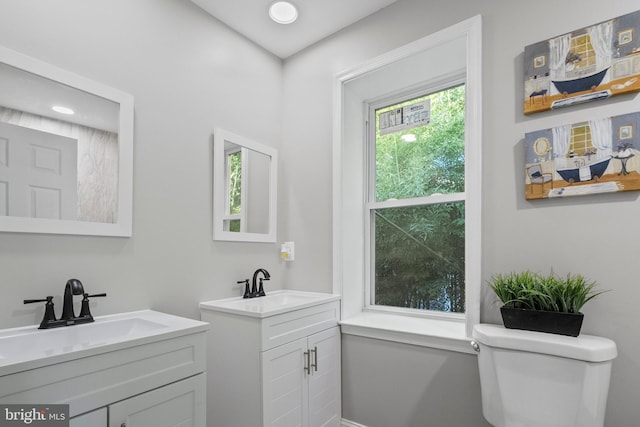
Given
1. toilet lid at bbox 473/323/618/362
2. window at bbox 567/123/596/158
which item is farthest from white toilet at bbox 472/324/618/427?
window at bbox 567/123/596/158

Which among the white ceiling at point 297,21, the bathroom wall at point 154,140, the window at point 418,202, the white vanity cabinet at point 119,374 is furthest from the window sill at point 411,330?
the white ceiling at point 297,21

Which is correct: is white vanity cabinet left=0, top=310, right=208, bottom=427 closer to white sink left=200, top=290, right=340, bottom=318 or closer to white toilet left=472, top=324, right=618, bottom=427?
white sink left=200, top=290, right=340, bottom=318

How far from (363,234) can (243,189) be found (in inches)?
33.9

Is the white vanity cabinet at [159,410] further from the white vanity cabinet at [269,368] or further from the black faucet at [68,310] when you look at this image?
the black faucet at [68,310]

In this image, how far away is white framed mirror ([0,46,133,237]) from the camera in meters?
1.29

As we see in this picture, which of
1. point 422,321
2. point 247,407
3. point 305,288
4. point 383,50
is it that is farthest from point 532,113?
point 247,407

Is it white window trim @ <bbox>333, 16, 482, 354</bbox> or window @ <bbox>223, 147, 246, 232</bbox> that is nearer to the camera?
white window trim @ <bbox>333, 16, 482, 354</bbox>

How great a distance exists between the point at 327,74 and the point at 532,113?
129cm

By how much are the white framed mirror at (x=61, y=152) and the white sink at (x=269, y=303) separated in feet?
1.96

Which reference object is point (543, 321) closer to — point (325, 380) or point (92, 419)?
point (325, 380)

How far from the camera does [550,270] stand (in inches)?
58.3

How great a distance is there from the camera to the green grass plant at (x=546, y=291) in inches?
52.0

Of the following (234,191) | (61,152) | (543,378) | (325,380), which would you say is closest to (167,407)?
(325,380)

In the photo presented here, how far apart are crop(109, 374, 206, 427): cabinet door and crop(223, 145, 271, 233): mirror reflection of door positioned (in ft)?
3.12
